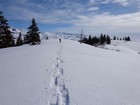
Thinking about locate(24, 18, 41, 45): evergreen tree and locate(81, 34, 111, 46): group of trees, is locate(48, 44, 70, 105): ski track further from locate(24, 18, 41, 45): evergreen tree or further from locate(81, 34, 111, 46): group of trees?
locate(81, 34, 111, 46): group of trees

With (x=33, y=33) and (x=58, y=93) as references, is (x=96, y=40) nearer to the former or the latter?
(x=33, y=33)

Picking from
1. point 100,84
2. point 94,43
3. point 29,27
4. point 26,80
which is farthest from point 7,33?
point 94,43

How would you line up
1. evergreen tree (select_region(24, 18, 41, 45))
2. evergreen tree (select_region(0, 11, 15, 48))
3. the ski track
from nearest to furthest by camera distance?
1. the ski track
2. evergreen tree (select_region(0, 11, 15, 48))
3. evergreen tree (select_region(24, 18, 41, 45))

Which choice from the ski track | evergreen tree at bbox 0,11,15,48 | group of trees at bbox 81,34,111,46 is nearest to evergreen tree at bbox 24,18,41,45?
evergreen tree at bbox 0,11,15,48

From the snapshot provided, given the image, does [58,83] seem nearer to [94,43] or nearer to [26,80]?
[26,80]

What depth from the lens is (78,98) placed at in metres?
6.20

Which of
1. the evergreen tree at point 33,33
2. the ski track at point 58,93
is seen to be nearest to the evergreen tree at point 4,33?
the evergreen tree at point 33,33

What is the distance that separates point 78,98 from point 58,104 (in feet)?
3.23

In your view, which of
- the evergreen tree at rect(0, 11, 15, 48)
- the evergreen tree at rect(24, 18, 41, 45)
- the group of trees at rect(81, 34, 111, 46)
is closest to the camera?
the evergreen tree at rect(0, 11, 15, 48)

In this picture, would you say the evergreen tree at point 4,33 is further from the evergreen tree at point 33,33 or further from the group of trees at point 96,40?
→ the group of trees at point 96,40

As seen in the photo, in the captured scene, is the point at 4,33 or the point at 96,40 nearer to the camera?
the point at 4,33

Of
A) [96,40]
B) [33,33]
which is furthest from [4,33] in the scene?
[96,40]

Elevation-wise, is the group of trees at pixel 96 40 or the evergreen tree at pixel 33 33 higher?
the evergreen tree at pixel 33 33

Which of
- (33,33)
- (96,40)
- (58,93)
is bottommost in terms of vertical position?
(96,40)
